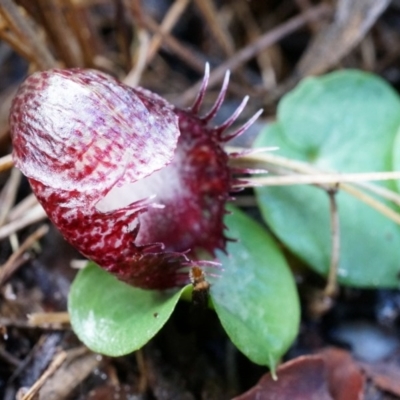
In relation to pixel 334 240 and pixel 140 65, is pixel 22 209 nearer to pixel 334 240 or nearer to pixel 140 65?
pixel 140 65

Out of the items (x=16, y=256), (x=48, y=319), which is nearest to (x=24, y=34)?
(x=16, y=256)

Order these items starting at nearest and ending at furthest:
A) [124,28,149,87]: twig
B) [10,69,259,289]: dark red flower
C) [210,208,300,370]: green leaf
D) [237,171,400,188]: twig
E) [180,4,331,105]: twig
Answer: [10,69,259,289]: dark red flower
[210,208,300,370]: green leaf
[237,171,400,188]: twig
[124,28,149,87]: twig
[180,4,331,105]: twig

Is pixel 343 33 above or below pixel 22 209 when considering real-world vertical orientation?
below

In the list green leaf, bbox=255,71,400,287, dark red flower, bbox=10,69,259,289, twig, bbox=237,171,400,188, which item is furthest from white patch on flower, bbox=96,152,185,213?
green leaf, bbox=255,71,400,287

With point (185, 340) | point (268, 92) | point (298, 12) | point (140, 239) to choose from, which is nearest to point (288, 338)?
point (185, 340)

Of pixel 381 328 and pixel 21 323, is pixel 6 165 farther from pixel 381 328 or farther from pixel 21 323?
pixel 381 328

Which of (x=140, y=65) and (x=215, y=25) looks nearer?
(x=140, y=65)

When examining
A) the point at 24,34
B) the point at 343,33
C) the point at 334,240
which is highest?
the point at 24,34

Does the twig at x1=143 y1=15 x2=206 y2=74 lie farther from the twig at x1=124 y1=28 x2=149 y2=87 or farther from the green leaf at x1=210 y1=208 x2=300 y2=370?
the green leaf at x1=210 y1=208 x2=300 y2=370
